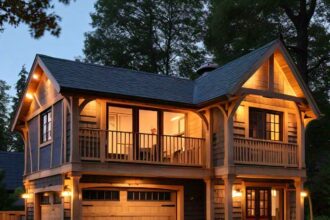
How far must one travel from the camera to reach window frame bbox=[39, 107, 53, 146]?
1844 centimetres

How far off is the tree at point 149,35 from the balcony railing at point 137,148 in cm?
2055

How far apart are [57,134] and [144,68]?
22.1 m

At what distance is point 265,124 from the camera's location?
63.1ft

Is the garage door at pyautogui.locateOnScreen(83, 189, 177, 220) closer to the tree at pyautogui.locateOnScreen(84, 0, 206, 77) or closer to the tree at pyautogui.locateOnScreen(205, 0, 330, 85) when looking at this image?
the tree at pyautogui.locateOnScreen(205, 0, 330, 85)

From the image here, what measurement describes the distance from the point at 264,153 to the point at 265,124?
4.55 ft

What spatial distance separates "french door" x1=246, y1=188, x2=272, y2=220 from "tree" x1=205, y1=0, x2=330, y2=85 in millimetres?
12328

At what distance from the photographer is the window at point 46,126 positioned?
18.6 m

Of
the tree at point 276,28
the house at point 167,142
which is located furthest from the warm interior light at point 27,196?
the tree at point 276,28

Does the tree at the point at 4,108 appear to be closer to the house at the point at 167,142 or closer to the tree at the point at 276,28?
the tree at the point at 276,28

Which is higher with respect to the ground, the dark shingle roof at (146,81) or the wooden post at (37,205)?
the dark shingle roof at (146,81)

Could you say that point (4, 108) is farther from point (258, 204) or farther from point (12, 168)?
point (258, 204)

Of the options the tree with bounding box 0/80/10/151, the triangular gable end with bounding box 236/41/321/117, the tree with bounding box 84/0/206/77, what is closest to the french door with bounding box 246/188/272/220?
the triangular gable end with bounding box 236/41/321/117

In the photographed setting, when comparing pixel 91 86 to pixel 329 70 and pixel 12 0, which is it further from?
pixel 329 70

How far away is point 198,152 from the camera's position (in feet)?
60.1
